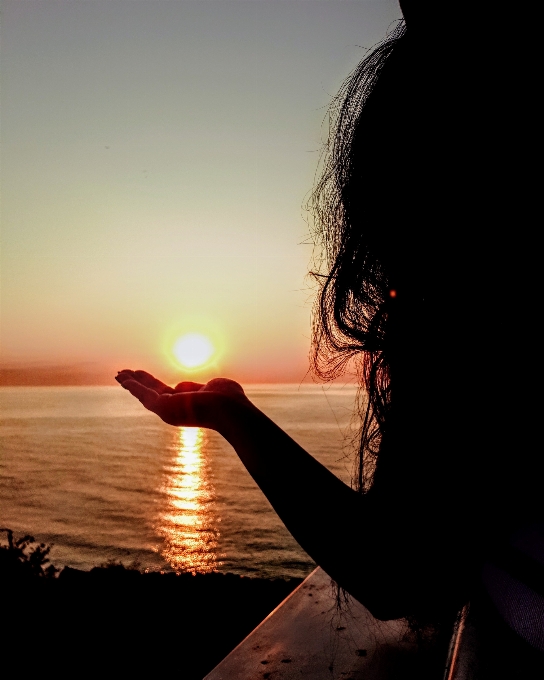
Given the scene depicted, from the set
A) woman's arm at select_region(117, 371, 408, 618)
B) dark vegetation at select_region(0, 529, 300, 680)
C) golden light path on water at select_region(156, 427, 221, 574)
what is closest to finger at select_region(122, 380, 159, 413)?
woman's arm at select_region(117, 371, 408, 618)

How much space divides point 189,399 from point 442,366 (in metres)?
0.57

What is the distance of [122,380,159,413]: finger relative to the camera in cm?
126

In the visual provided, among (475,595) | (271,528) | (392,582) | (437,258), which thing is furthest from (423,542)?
(271,528)

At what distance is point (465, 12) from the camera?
0.98 m

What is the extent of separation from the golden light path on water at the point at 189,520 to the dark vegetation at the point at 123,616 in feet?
3.21

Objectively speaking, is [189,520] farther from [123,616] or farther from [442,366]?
[442,366]

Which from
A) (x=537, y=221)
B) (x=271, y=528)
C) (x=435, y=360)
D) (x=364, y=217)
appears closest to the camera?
(x=537, y=221)

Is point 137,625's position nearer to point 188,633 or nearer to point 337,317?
point 188,633

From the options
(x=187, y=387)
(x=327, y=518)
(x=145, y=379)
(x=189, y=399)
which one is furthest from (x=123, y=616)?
(x=327, y=518)

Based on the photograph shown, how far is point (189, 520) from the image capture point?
1048 centimetres

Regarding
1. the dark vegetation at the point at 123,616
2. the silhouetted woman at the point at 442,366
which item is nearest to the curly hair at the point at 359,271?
the silhouetted woman at the point at 442,366

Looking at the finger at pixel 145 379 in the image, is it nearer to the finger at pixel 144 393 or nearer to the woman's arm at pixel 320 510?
the finger at pixel 144 393

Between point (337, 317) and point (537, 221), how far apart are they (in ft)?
2.07

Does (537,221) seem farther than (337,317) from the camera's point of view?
No
